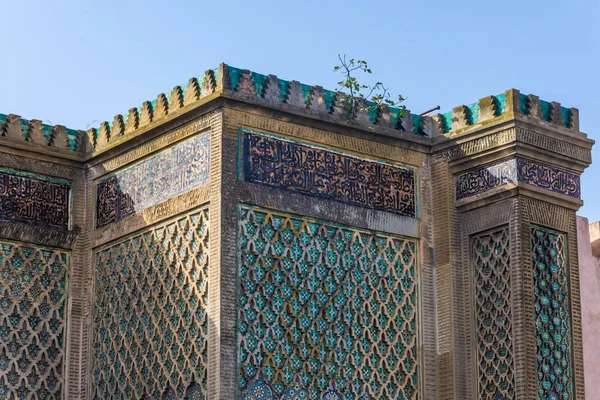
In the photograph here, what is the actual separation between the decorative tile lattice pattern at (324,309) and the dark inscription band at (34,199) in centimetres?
169

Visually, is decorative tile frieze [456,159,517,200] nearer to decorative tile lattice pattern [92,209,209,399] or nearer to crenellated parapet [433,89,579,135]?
crenellated parapet [433,89,579,135]

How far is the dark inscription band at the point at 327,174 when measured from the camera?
9352mm

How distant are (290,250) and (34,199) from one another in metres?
1.93

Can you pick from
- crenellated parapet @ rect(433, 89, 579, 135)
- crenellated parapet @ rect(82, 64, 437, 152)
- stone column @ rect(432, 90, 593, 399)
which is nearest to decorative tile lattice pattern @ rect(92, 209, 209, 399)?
crenellated parapet @ rect(82, 64, 437, 152)

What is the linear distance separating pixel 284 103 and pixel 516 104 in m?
1.52

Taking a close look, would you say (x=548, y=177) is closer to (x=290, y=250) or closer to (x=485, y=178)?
(x=485, y=178)

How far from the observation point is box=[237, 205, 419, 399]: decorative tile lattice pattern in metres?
9.05

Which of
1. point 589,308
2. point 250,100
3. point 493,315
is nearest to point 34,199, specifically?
point 250,100

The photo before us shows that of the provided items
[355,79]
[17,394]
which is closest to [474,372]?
[355,79]

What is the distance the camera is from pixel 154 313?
9.52 meters

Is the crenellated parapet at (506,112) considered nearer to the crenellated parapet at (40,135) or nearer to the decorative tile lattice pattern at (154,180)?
the decorative tile lattice pattern at (154,180)

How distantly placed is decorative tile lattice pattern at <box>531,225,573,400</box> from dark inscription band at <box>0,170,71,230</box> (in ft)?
10.4

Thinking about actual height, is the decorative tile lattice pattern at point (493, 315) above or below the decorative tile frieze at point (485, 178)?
below

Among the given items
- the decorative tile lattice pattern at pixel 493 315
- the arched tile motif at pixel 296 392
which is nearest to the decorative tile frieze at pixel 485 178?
the decorative tile lattice pattern at pixel 493 315
